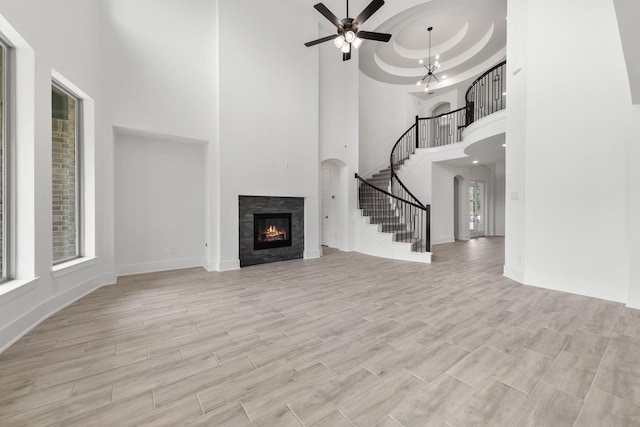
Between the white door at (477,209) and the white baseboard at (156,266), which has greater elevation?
the white door at (477,209)

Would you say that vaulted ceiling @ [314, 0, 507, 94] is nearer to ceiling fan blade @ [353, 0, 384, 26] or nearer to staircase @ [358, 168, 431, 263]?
ceiling fan blade @ [353, 0, 384, 26]

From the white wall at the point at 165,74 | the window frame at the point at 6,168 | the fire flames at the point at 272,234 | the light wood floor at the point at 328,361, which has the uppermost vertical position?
the white wall at the point at 165,74

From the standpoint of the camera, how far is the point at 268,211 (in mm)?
5773

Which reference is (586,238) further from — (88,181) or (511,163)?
(88,181)

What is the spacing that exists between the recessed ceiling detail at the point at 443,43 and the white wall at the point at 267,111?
2.94 metres

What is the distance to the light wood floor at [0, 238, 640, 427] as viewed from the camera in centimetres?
153

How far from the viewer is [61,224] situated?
11.5ft

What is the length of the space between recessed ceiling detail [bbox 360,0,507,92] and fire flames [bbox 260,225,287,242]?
6.30 m

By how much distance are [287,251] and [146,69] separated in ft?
14.4

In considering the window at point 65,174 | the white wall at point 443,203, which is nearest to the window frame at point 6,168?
the window at point 65,174

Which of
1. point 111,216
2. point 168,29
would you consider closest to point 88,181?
point 111,216

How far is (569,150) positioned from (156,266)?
718 centimetres

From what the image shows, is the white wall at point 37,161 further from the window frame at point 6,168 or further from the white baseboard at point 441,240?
the white baseboard at point 441,240

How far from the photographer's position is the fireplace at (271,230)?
5.67 meters
